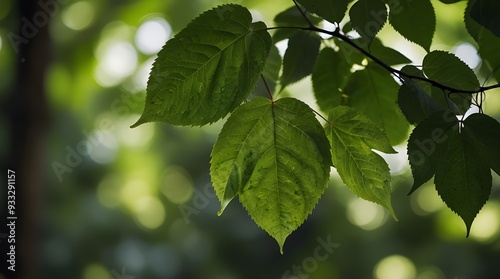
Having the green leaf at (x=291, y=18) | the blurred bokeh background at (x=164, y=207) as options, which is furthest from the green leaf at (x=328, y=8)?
the blurred bokeh background at (x=164, y=207)

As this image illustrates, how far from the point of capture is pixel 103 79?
9.24 feet

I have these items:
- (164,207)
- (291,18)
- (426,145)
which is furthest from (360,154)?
(164,207)

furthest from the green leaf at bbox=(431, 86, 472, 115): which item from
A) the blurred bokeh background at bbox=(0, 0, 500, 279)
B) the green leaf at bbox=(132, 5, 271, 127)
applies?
the blurred bokeh background at bbox=(0, 0, 500, 279)

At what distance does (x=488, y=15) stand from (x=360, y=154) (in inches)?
3.5

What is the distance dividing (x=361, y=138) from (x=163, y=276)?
250cm

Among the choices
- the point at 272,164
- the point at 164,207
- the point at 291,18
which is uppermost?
the point at 291,18

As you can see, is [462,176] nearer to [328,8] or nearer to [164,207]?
[328,8]

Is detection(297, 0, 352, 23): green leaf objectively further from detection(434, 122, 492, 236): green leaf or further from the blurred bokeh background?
the blurred bokeh background

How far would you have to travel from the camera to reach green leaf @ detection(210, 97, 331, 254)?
286 mm

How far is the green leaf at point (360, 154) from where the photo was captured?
299mm

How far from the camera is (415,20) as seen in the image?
1.10 feet

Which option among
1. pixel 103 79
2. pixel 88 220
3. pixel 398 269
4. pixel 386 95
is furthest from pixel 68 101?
pixel 386 95

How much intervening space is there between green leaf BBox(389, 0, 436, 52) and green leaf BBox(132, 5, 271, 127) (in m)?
0.09

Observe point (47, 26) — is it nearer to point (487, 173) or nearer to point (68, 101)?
point (68, 101)
